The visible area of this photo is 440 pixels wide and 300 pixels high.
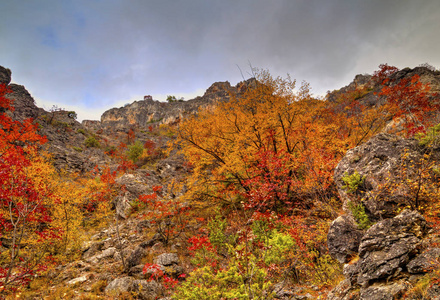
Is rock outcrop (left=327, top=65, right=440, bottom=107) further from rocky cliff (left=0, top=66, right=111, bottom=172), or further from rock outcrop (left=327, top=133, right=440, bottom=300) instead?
rocky cliff (left=0, top=66, right=111, bottom=172)

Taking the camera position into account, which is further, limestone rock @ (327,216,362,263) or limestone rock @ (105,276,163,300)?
limestone rock @ (105,276,163,300)

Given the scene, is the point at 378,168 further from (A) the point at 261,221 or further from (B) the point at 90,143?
(B) the point at 90,143

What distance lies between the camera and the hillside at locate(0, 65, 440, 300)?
13.7ft

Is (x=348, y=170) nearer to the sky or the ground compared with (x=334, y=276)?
nearer to the sky

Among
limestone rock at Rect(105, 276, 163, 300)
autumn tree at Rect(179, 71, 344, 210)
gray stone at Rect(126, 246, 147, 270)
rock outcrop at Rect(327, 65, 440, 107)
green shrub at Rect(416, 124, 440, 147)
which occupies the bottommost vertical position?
limestone rock at Rect(105, 276, 163, 300)

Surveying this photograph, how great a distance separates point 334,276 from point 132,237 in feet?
37.9

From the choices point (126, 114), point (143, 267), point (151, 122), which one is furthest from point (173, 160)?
point (126, 114)

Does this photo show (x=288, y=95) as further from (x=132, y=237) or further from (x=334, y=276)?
(x=132, y=237)

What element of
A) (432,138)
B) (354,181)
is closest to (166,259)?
(354,181)

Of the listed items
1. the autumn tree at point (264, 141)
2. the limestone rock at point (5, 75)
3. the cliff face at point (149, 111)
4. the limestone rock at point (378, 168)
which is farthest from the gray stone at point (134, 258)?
the cliff face at point (149, 111)

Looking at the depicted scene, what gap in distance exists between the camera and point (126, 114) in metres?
85.2

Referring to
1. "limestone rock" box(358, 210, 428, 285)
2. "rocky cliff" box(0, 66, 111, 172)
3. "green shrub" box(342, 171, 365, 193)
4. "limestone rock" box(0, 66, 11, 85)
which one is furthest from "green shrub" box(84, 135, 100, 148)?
"limestone rock" box(358, 210, 428, 285)

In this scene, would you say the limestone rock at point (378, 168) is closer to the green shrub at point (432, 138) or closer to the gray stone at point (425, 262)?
the green shrub at point (432, 138)

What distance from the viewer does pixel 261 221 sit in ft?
29.4
